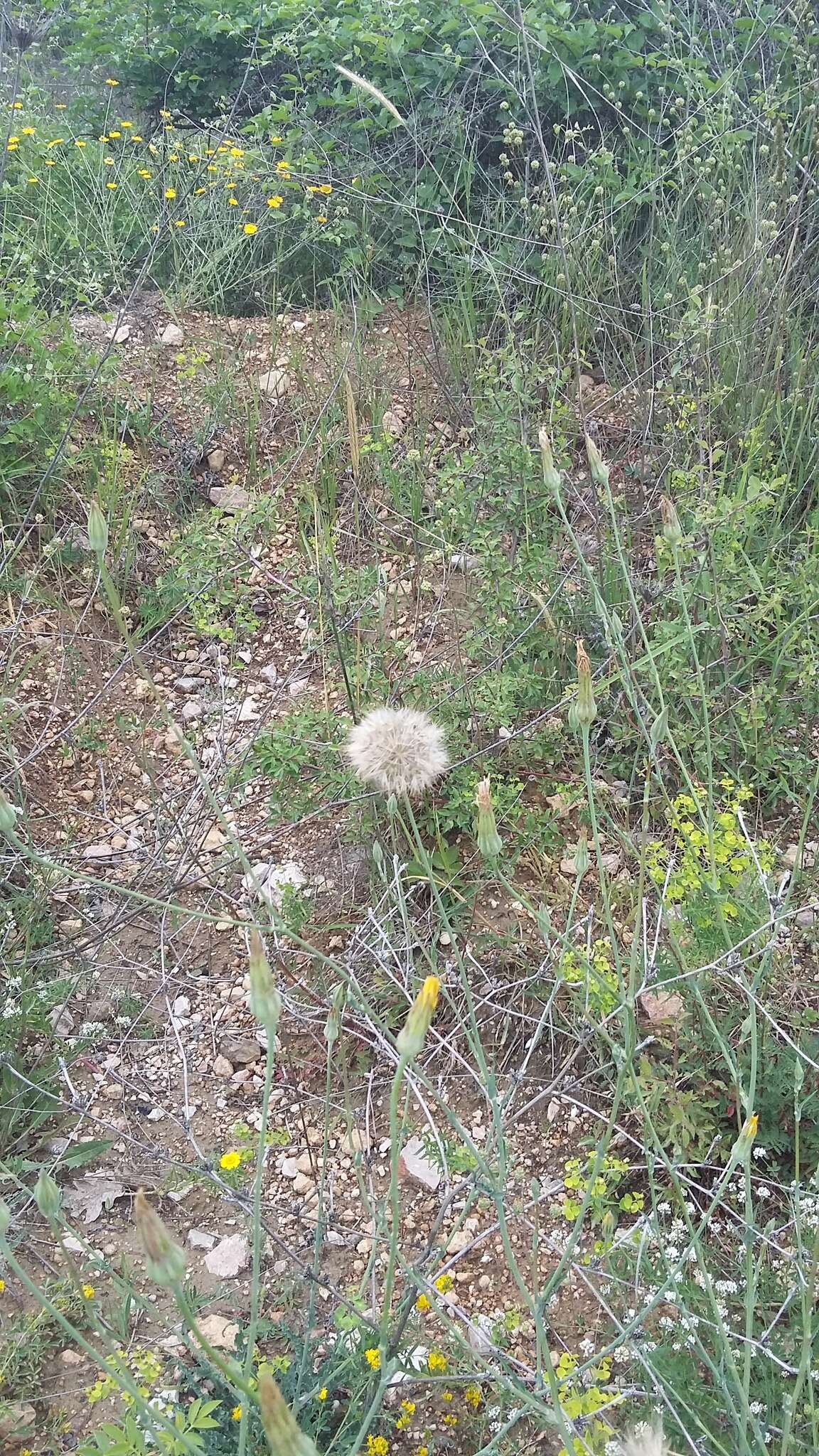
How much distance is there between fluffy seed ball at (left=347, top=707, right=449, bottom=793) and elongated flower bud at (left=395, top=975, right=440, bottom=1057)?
70cm

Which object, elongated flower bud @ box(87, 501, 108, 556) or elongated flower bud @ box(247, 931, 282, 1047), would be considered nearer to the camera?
elongated flower bud @ box(247, 931, 282, 1047)

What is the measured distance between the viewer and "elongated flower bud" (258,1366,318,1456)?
2.53ft

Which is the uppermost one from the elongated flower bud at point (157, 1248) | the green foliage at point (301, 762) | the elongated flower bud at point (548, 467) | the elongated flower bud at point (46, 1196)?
the elongated flower bud at point (548, 467)

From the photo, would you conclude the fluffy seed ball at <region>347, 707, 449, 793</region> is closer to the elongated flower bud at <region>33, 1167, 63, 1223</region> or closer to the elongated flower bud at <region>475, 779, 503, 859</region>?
the elongated flower bud at <region>475, 779, 503, 859</region>

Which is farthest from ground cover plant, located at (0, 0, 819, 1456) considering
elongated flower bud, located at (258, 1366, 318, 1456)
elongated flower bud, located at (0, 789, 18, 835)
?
elongated flower bud, located at (0, 789, 18, 835)

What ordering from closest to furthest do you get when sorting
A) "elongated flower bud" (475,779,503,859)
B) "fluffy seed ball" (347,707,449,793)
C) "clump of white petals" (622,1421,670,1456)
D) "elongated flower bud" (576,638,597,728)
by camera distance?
"clump of white petals" (622,1421,670,1456) → "elongated flower bud" (475,779,503,859) → "elongated flower bud" (576,638,597,728) → "fluffy seed ball" (347,707,449,793)

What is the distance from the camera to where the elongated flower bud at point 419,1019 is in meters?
1.04

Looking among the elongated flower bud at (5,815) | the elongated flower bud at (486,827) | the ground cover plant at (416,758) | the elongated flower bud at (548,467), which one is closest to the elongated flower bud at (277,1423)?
the ground cover plant at (416,758)

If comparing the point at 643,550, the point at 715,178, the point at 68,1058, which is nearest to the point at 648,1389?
the point at 68,1058

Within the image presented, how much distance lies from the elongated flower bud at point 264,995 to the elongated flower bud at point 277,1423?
362mm

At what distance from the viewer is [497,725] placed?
2559 mm

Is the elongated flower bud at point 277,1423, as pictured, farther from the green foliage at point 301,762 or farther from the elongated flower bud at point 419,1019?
the green foliage at point 301,762

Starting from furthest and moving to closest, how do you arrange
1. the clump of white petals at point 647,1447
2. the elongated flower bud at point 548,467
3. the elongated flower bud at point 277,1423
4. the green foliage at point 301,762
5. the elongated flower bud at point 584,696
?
the green foliage at point 301,762
the elongated flower bud at point 548,467
the elongated flower bud at point 584,696
the clump of white petals at point 647,1447
the elongated flower bud at point 277,1423

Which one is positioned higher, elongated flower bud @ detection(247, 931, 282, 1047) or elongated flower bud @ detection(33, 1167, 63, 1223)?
elongated flower bud @ detection(247, 931, 282, 1047)
